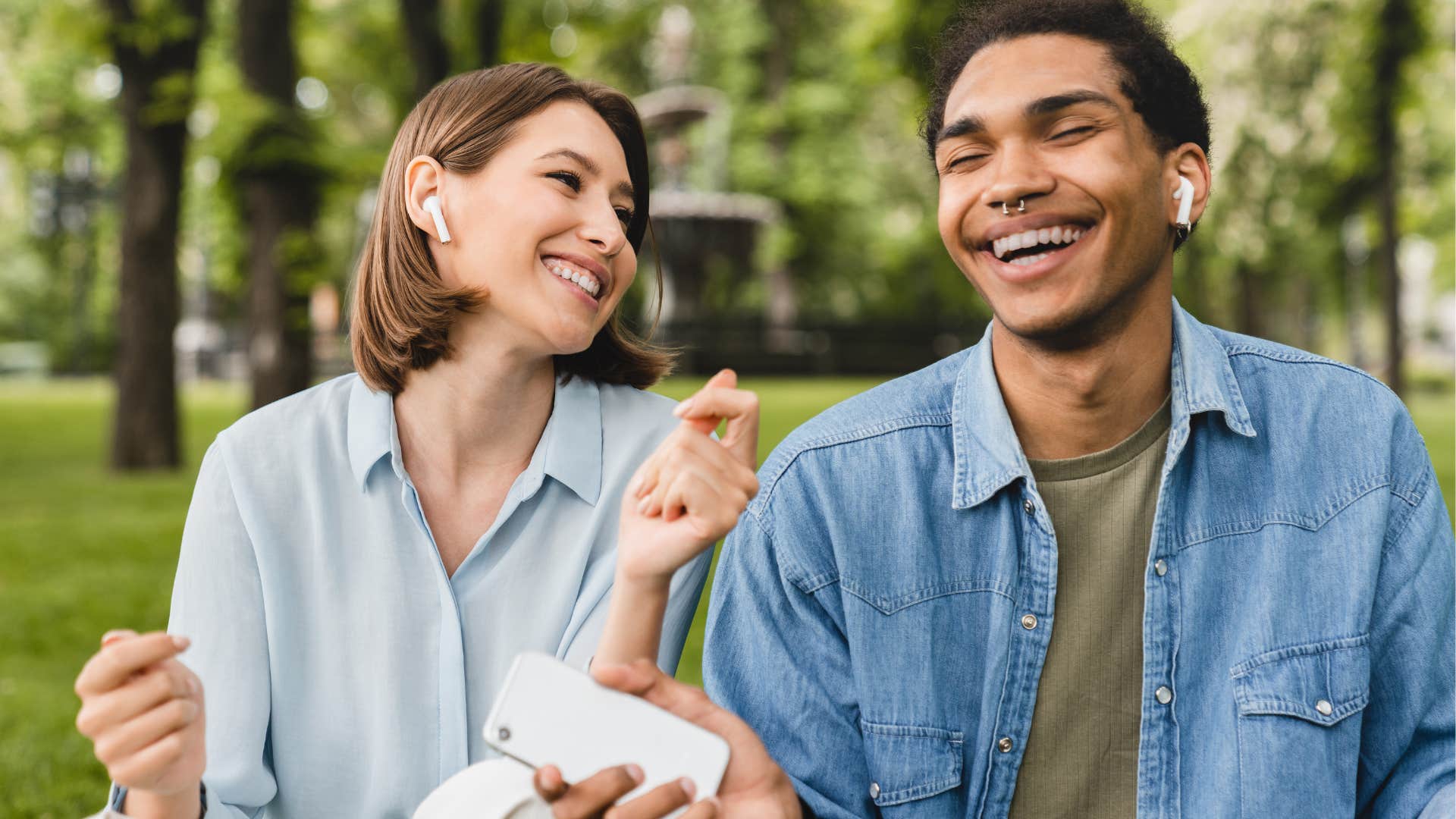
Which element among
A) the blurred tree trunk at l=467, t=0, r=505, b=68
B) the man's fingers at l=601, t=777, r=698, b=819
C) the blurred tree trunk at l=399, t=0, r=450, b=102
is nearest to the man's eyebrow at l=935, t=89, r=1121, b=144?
the man's fingers at l=601, t=777, r=698, b=819

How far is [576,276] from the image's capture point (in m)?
2.59

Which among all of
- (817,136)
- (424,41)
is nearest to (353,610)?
(424,41)

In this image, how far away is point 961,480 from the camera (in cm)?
249

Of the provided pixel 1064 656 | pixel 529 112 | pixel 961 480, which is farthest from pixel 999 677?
pixel 529 112

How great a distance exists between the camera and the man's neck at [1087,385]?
2506mm

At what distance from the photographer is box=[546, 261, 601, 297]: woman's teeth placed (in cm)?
258

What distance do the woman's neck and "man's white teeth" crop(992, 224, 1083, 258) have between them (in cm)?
94

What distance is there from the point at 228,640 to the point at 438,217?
88 cm

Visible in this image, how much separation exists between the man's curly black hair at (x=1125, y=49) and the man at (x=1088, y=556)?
0.05ft

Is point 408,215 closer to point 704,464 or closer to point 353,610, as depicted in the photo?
point 353,610

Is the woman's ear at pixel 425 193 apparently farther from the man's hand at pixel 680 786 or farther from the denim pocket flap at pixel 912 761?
the denim pocket flap at pixel 912 761

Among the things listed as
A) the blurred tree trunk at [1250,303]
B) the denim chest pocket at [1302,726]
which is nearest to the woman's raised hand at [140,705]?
the denim chest pocket at [1302,726]

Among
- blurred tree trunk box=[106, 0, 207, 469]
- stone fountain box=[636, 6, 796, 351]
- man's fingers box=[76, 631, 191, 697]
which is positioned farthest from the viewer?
stone fountain box=[636, 6, 796, 351]

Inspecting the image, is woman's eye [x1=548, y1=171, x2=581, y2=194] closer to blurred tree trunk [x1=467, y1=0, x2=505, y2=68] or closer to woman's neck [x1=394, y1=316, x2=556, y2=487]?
woman's neck [x1=394, y1=316, x2=556, y2=487]
